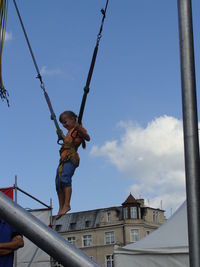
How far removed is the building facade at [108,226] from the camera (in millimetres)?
64750

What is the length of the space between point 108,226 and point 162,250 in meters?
60.2

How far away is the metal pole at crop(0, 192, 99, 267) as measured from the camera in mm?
1179

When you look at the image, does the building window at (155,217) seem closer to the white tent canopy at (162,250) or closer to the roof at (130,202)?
the roof at (130,202)

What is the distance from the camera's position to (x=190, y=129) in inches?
78.0

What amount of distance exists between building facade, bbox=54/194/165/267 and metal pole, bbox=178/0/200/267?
62299mm

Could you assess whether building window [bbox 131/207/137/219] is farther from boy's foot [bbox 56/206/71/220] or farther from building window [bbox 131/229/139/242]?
boy's foot [bbox 56/206/71/220]

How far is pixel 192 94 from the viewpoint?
2.11 meters

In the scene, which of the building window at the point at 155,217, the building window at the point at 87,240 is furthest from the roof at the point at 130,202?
the building window at the point at 87,240

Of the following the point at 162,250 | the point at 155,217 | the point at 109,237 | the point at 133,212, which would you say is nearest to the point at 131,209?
the point at 133,212

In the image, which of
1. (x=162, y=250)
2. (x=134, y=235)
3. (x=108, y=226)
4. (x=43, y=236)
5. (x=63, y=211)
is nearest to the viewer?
(x=43, y=236)

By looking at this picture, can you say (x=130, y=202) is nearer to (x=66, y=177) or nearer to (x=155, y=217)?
(x=155, y=217)

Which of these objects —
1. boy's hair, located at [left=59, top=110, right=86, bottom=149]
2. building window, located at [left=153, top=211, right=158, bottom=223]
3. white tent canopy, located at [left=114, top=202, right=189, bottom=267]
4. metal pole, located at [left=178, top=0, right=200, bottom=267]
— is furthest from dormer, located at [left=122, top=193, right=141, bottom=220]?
metal pole, located at [left=178, top=0, right=200, bottom=267]

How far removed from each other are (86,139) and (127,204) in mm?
62754

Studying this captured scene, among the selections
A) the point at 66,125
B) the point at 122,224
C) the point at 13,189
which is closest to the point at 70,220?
the point at 122,224
